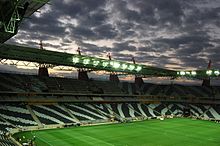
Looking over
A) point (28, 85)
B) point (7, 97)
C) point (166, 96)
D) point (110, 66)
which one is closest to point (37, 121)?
point (7, 97)

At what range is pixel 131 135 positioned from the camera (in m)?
52.6

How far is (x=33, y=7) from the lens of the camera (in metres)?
17.4

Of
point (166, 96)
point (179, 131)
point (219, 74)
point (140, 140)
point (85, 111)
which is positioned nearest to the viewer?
point (140, 140)

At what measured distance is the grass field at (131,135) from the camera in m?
46.0

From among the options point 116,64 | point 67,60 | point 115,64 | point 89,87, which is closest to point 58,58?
point 67,60

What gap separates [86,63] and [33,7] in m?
54.4

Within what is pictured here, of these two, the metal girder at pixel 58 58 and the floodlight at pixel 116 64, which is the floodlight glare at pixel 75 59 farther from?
the floodlight at pixel 116 64

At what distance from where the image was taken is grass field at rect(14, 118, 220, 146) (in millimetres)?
46031

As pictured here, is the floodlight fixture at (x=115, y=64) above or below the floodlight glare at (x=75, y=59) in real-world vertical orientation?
below

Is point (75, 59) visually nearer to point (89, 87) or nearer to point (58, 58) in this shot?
point (58, 58)

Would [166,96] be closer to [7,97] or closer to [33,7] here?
[7,97]

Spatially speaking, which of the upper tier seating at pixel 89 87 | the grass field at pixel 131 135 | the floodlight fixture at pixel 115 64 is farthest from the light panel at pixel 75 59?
the grass field at pixel 131 135

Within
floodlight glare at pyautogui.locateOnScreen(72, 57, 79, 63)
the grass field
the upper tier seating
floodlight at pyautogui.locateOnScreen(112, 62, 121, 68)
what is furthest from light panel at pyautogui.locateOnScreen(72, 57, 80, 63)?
the grass field

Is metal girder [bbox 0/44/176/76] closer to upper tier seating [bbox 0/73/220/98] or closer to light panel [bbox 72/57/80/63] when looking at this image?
light panel [bbox 72/57/80/63]
